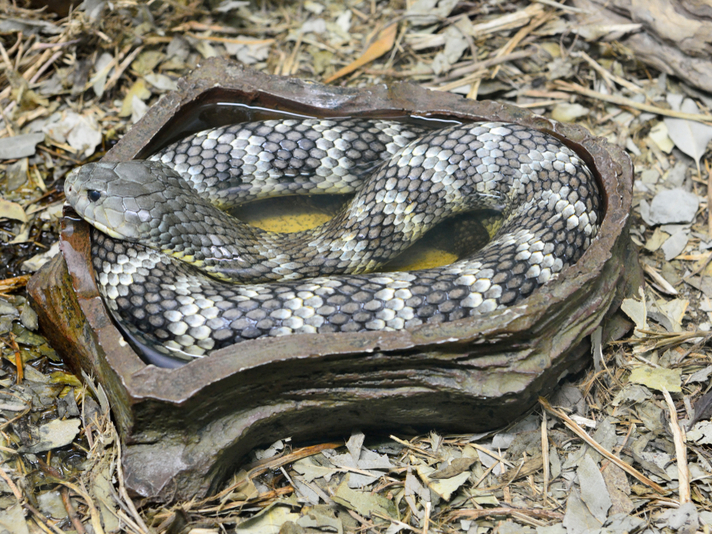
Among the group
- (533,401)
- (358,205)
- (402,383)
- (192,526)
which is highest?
(358,205)

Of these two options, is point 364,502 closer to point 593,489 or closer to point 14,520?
point 593,489

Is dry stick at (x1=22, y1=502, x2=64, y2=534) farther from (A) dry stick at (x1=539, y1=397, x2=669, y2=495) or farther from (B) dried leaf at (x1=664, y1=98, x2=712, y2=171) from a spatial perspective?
(B) dried leaf at (x1=664, y1=98, x2=712, y2=171)

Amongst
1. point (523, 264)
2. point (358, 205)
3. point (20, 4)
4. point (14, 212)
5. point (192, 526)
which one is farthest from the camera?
point (20, 4)

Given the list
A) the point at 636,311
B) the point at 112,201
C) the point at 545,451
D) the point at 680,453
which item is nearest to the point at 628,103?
the point at 636,311

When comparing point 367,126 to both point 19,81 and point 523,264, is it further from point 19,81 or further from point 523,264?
point 19,81

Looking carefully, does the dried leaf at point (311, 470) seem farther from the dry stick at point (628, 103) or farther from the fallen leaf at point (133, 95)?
the dry stick at point (628, 103)

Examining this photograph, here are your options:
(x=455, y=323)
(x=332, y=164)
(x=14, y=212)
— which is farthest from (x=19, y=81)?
(x=455, y=323)
